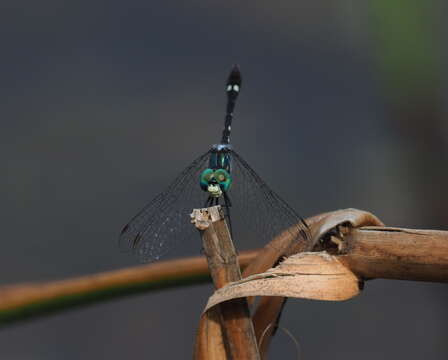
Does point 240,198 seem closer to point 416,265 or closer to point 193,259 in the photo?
point 193,259

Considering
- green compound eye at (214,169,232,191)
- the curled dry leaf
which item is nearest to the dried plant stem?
the curled dry leaf

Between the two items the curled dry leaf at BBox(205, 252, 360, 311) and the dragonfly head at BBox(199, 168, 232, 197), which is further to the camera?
the dragonfly head at BBox(199, 168, 232, 197)

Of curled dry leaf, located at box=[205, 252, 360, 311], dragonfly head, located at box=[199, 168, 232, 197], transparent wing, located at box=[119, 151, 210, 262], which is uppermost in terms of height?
dragonfly head, located at box=[199, 168, 232, 197]

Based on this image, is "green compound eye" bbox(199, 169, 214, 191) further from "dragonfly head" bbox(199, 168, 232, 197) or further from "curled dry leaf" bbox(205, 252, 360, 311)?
"curled dry leaf" bbox(205, 252, 360, 311)

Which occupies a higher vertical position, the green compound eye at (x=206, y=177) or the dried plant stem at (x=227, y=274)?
the green compound eye at (x=206, y=177)

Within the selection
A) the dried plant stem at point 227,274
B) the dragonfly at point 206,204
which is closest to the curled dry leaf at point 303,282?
the dried plant stem at point 227,274

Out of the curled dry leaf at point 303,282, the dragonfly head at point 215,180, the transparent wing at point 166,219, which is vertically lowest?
the curled dry leaf at point 303,282

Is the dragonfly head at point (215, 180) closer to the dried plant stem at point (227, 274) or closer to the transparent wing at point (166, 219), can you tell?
the transparent wing at point (166, 219)
